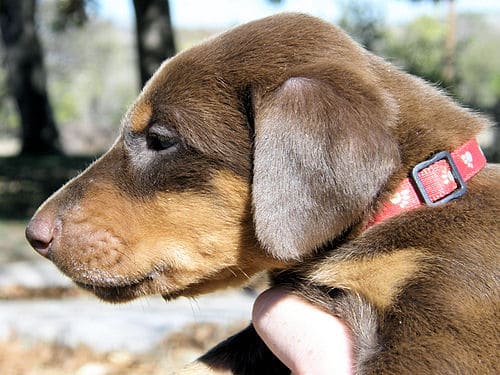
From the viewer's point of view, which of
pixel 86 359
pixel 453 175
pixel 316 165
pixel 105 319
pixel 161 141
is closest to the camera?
pixel 316 165

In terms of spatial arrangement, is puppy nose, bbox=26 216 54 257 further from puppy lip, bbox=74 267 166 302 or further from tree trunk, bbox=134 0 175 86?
tree trunk, bbox=134 0 175 86

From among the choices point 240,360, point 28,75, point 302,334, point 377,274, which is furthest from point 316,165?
point 28,75

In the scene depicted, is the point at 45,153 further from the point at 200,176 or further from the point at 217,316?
the point at 200,176

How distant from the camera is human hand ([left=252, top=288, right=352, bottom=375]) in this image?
8.36ft

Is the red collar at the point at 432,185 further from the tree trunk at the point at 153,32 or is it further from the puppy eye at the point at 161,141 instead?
the tree trunk at the point at 153,32

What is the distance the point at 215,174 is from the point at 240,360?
2.86 feet

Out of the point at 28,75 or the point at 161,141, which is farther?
the point at 28,75

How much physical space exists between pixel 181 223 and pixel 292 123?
0.60m

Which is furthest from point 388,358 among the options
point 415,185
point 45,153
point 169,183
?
point 45,153

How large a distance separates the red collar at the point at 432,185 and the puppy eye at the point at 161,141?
819 mm

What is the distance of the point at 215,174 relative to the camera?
2719 millimetres

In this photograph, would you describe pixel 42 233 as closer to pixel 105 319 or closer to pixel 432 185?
pixel 432 185

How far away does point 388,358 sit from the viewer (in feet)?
7.39

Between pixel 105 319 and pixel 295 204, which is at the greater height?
pixel 295 204
